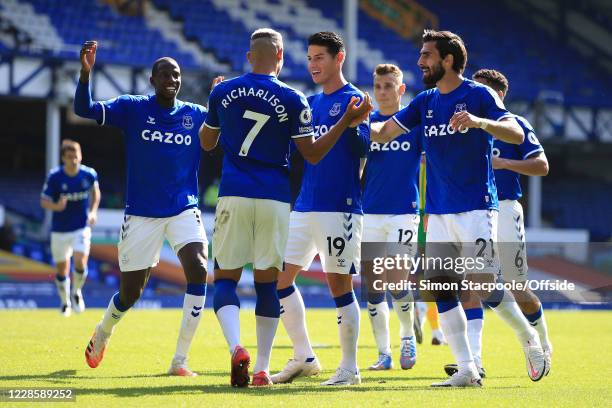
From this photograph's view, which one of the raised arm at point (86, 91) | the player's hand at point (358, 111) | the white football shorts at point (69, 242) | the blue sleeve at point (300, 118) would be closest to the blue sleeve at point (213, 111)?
the blue sleeve at point (300, 118)

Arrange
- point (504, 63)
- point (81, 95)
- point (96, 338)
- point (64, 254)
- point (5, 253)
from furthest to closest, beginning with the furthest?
point (504, 63)
point (5, 253)
point (64, 254)
point (96, 338)
point (81, 95)

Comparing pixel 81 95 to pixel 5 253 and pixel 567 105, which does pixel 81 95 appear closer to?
pixel 5 253

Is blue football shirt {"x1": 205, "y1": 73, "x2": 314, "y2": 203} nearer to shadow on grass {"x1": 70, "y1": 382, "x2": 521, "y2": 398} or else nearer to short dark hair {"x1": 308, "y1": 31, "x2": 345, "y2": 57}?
short dark hair {"x1": 308, "y1": 31, "x2": 345, "y2": 57}

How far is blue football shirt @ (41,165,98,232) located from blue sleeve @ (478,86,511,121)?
10298mm

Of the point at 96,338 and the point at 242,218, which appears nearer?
the point at 242,218

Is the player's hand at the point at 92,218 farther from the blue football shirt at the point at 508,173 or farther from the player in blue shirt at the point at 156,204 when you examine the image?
the blue football shirt at the point at 508,173

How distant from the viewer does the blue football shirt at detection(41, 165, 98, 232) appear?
17062 mm

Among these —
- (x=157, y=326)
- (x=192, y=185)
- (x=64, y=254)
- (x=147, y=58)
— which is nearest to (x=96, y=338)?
(x=192, y=185)

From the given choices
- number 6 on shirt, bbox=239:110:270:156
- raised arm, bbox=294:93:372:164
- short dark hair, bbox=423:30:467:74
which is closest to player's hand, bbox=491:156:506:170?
short dark hair, bbox=423:30:467:74

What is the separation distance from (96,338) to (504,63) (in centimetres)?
2884

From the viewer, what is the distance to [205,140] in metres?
7.90

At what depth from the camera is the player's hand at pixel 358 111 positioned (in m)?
7.50

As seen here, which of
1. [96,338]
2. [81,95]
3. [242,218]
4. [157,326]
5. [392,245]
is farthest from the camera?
[157,326]

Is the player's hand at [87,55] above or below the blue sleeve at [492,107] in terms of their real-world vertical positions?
above
